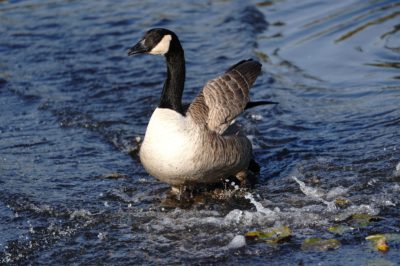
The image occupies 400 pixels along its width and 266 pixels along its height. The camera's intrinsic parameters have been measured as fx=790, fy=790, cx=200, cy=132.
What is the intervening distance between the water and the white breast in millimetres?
394

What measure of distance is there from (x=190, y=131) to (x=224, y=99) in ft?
2.54

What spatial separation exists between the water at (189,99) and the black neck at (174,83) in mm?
895

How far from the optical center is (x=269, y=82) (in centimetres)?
1068

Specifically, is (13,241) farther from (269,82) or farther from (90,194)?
(269,82)

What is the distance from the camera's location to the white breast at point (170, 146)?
6508 millimetres

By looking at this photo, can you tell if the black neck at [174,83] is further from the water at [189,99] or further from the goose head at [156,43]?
the water at [189,99]

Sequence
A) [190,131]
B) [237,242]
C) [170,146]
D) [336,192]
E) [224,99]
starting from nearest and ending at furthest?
[237,242]
[170,146]
[190,131]
[336,192]
[224,99]

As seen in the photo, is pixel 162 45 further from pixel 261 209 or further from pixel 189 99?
pixel 189 99

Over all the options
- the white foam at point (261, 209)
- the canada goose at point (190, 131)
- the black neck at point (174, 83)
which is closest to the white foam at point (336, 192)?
the white foam at point (261, 209)

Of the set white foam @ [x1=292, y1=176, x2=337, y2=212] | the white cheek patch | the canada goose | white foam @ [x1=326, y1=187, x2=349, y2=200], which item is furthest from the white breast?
white foam @ [x1=326, y1=187, x2=349, y2=200]

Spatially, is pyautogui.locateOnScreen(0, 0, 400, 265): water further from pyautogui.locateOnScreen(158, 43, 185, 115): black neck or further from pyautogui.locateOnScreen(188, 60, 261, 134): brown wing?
pyautogui.locateOnScreen(158, 43, 185, 115): black neck

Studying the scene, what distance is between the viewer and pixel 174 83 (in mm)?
7000

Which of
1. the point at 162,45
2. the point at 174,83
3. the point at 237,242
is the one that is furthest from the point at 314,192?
the point at 162,45

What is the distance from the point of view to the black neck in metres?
6.87
